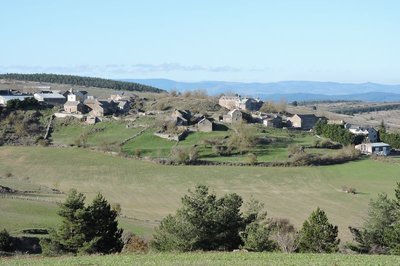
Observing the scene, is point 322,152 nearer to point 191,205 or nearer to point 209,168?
point 209,168

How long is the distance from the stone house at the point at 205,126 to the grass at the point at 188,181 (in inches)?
667

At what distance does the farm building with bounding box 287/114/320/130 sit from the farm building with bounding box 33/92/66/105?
42.9 meters

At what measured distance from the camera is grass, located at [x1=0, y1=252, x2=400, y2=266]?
1894 cm

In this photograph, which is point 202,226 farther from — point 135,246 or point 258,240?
point 135,246

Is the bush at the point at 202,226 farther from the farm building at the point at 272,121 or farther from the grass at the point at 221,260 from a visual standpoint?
the farm building at the point at 272,121

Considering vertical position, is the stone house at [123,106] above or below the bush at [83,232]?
above

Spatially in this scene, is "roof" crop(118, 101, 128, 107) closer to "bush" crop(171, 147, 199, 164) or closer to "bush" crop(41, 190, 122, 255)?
"bush" crop(171, 147, 199, 164)

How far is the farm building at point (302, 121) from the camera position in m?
104

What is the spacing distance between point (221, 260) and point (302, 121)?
87.3m

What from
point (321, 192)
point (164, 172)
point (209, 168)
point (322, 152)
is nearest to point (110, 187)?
point (164, 172)

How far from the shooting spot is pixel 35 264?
63.3ft

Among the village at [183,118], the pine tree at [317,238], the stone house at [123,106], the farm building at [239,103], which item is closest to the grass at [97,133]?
the village at [183,118]

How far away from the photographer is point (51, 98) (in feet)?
363

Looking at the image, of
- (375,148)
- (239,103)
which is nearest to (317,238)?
(375,148)
